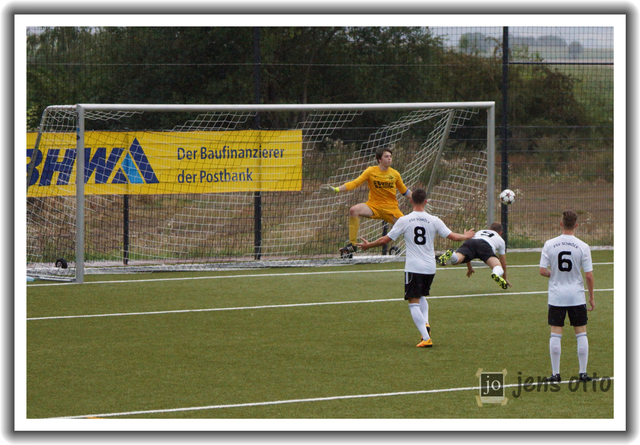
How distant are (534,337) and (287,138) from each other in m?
7.89

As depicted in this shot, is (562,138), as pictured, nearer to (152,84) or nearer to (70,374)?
(152,84)

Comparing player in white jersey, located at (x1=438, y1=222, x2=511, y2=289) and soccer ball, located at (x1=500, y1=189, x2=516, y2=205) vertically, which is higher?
soccer ball, located at (x1=500, y1=189, x2=516, y2=205)

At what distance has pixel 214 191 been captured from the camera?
1623 cm

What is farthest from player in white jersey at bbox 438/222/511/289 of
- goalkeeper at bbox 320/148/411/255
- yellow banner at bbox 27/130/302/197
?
yellow banner at bbox 27/130/302/197

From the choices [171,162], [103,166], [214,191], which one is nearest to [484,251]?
[214,191]

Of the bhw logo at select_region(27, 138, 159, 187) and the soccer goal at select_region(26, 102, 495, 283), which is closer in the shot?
the bhw logo at select_region(27, 138, 159, 187)

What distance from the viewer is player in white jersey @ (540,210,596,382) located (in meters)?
7.65

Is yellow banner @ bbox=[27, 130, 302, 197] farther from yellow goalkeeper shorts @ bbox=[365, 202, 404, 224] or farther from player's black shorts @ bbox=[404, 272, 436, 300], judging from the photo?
player's black shorts @ bbox=[404, 272, 436, 300]

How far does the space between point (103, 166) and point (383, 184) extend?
17.0ft

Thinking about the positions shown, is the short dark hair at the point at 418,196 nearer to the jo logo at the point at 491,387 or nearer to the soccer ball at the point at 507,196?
the jo logo at the point at 491,387

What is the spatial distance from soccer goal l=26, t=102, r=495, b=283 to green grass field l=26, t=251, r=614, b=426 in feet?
5.60

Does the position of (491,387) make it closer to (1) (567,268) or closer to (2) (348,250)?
(1) (567,268)

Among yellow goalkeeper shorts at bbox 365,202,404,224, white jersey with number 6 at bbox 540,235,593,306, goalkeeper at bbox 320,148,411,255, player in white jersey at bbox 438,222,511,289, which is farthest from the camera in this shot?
yellow goalkeeper shorts at bbox 365,202,404,224
